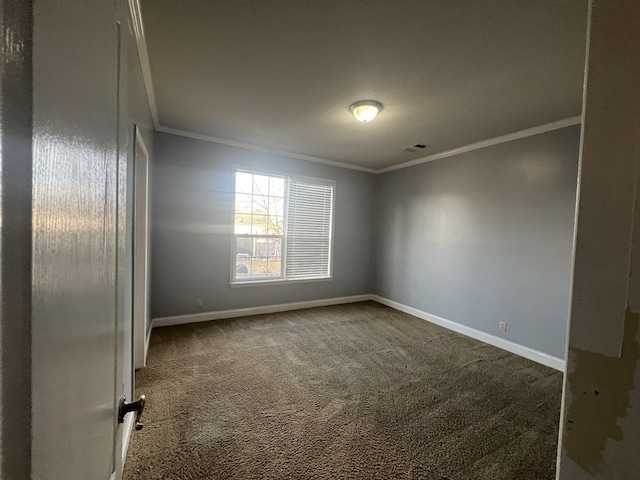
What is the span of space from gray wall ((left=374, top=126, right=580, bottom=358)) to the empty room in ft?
0.10

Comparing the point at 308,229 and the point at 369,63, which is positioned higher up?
the point at 369,63

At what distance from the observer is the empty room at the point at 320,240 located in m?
0.38

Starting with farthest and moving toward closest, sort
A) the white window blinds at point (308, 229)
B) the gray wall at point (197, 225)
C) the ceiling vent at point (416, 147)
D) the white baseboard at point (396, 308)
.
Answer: the white window blinds at point (308, 229), the ceiling vent at point (416, 147), the gray wall at point (197, 225), the white baseboard at point (396, 308)

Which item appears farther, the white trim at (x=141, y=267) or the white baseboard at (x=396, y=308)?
the white baseboard at (x=396, y=308)

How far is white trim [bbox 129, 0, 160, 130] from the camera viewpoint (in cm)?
162

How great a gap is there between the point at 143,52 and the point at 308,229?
3.20 m

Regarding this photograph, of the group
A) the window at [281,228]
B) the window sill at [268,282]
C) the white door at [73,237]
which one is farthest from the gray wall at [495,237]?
the white door at [73,237]

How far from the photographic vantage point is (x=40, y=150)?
0.30m

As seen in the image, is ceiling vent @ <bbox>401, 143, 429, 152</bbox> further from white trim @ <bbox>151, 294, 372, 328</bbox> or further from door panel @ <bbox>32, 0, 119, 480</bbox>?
door panel @ <bbox>32, 0, 119, 480</bbox>

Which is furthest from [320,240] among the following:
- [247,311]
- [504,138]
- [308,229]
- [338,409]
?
[338,409]

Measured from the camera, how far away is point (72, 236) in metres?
0.39

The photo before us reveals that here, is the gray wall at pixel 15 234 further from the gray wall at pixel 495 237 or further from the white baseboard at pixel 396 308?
Result: the gray wall at pixel 495 237

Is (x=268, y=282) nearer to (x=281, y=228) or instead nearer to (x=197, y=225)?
(x=281, y=228)

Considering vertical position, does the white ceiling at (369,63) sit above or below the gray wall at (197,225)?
above
